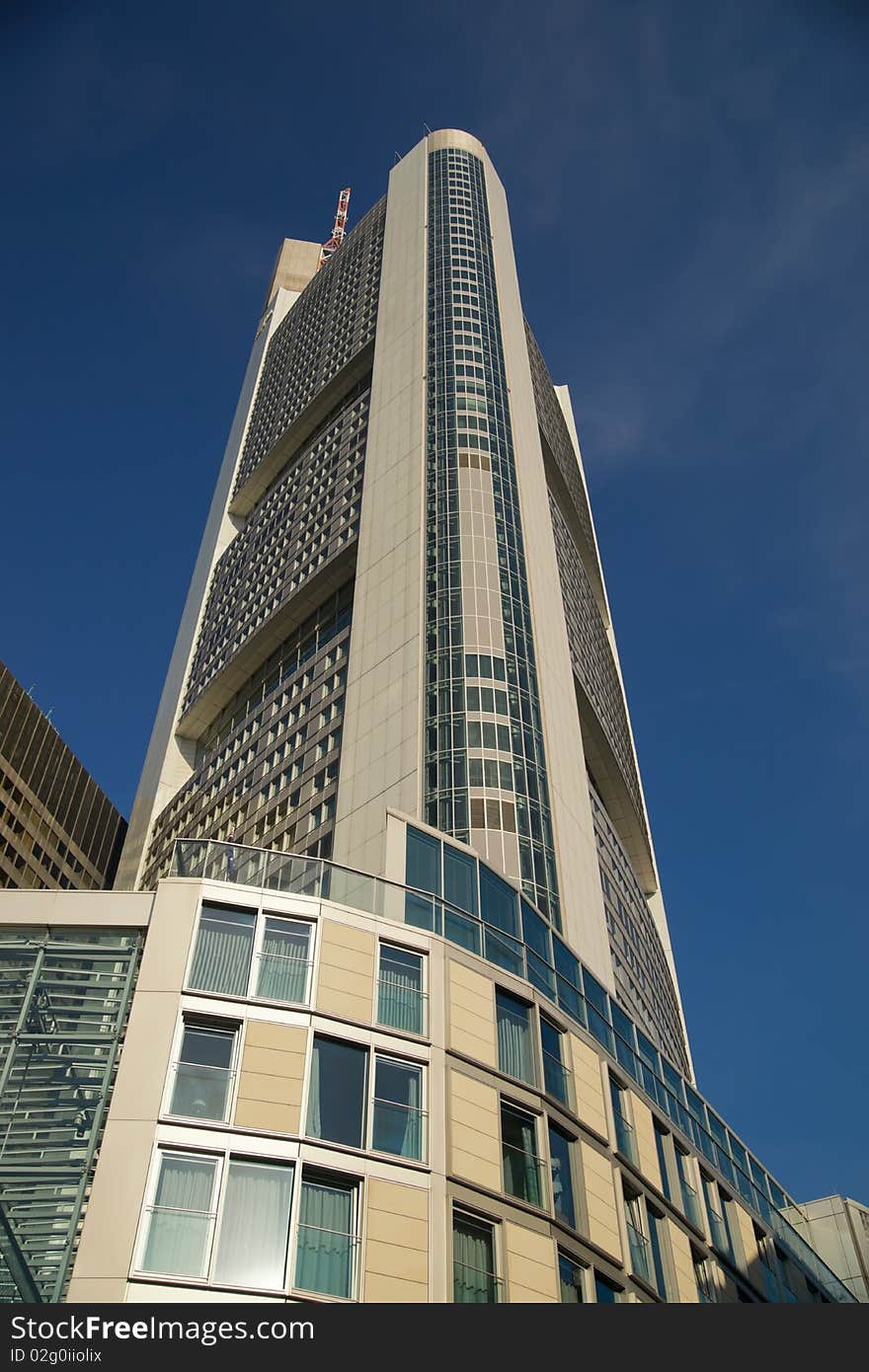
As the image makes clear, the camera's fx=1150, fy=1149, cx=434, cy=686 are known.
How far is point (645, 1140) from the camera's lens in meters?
39.7

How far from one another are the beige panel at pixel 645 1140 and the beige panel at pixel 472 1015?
9.09m

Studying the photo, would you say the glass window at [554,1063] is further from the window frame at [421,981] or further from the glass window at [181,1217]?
the glass window at [181,1217]

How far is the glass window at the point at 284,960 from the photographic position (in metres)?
29.9

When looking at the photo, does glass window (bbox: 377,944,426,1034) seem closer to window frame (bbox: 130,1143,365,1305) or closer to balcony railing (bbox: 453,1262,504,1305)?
window frame (bbox: 130,1143,365,1305)

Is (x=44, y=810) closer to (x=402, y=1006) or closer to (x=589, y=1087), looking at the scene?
(x=589, y=1087)

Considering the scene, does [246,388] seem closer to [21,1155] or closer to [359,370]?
[359,370]

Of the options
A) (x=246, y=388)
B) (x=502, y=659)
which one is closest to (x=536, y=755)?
(x=502, y=659)

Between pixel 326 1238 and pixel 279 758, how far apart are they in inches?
2013

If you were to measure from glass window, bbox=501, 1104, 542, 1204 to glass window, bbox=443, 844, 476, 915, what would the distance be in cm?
658

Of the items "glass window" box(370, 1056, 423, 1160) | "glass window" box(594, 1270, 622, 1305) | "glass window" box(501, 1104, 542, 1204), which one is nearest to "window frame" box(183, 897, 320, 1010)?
"glass window" box(370, 1056, 423, 1160)

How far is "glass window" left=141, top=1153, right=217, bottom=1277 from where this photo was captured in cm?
2428

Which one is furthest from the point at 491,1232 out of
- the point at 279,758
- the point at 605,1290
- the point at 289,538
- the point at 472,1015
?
the point at 289,538

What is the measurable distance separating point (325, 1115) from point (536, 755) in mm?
33526

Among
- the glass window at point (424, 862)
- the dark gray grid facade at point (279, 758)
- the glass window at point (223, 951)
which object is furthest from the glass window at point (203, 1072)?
the dark gray grid facade at point (279, 758)
